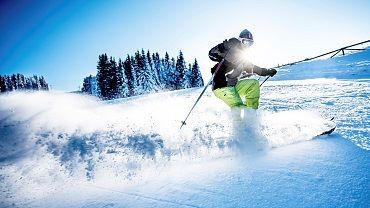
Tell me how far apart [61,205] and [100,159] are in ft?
3.53

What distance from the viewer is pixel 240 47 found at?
5.78 metres

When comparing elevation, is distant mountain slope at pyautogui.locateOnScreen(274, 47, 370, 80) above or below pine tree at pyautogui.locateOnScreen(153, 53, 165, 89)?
below

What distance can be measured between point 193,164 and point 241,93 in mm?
3068

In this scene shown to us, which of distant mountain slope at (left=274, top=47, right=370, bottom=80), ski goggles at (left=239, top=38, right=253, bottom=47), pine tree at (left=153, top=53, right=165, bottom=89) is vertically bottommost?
ski goggles at (left=239, top=38, right=253, bottom=47)

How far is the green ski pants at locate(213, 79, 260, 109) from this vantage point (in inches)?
227

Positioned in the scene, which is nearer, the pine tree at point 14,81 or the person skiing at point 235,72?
the person skiing at point 235,72

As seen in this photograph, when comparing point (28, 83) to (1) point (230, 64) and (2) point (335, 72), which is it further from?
(1) point (230, 64)

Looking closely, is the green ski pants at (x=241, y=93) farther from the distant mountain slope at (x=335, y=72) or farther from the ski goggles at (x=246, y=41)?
the distant mountain slope at (x=335, y=72)

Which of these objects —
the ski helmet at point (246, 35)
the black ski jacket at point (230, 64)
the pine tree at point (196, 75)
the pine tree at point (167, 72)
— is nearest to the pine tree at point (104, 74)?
the pine tree at point (196, 75)

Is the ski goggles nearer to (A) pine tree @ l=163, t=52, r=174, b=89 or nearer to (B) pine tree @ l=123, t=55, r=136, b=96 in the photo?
(B) pine tree @ l=123, t=55, r=136, b=96

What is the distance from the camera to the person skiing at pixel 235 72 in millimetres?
5766

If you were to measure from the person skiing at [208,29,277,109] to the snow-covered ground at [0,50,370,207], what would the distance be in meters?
0.63

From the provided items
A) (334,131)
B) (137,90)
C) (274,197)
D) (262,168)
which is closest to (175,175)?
(262,168)

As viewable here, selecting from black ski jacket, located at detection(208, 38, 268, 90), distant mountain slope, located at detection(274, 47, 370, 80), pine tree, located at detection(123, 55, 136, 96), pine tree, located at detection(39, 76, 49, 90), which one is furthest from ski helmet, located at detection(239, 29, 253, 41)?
pine tree, located at detection(39, 76, 49, 90)
